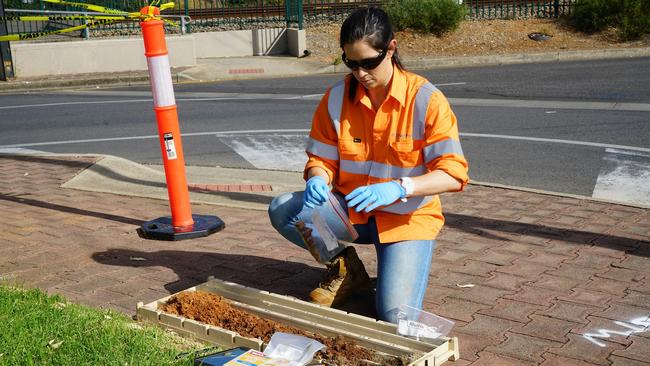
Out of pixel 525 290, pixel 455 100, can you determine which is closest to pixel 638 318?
pixel 525 290

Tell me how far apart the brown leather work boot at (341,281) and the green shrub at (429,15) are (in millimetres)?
17080

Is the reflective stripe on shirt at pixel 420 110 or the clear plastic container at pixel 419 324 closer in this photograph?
the clear plastic container at pixel 419 324

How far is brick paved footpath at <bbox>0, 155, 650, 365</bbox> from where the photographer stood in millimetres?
4172

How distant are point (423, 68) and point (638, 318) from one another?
48.6 ft

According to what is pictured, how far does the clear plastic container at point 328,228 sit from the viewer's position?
14.0 feet

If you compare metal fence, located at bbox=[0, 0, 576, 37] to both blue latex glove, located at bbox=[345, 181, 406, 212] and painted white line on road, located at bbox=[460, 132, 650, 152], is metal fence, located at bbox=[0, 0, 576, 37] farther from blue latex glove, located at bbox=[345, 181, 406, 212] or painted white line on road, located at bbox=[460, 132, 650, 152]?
blue latex glove, located at bbox=[345, 181, 406, 212]

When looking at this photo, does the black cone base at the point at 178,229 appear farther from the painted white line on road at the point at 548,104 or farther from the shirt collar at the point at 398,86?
the painted white line on road at the point at 548,104

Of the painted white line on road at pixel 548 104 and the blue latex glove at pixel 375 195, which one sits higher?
the blue latex glove at pixel 375 195

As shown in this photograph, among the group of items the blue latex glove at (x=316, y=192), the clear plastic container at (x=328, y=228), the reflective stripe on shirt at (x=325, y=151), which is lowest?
the clear plastic container at (x=328, y=228)

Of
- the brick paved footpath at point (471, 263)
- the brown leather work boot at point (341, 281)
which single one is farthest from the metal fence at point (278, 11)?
the brown leather work boot at point (341, 281)

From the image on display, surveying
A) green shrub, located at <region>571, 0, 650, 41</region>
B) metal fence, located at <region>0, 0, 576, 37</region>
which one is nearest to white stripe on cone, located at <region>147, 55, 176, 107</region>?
metal fence, located at <region>0, 0, 576, 37</region>

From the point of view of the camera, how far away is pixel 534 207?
6691 mm

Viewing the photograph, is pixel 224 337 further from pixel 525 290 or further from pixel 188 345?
pixel 525 290

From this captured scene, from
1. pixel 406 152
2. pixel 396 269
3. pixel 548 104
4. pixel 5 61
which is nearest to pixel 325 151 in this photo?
pixel 406 152
